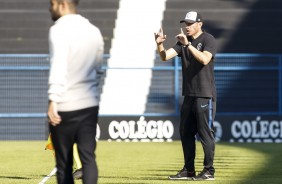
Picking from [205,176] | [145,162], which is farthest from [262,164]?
[205,176]

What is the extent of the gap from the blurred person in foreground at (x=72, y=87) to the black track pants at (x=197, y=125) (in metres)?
4.12

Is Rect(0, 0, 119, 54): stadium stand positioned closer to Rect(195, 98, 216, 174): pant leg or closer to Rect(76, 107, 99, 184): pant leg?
Rect(195, 98, 216, 174): pant leg

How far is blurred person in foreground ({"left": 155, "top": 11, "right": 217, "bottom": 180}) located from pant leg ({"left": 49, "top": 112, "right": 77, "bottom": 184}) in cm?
395

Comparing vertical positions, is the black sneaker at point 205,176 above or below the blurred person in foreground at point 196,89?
below

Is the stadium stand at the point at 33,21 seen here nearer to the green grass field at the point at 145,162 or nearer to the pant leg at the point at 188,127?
the green grass field at the point at 145,162

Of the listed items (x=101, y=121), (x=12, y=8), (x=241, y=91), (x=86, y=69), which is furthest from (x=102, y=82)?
(x=86, y=69)

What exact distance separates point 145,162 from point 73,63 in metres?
8.08

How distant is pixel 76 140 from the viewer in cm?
757

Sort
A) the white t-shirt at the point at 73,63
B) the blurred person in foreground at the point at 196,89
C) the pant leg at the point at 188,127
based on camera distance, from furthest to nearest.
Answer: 1. the pant leg at the point at 188,127
2. the blurred person in foreground at the point at 196,89
3. the white t-shirt at the point at 73,63

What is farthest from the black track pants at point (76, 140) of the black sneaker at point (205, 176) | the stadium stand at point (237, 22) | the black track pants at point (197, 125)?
the stadium stand at point (237, 22)

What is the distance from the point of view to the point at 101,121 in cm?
2178

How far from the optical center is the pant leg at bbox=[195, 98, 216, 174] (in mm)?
11586

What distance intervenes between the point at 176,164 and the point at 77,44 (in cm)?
784

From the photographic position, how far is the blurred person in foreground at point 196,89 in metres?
11.5
